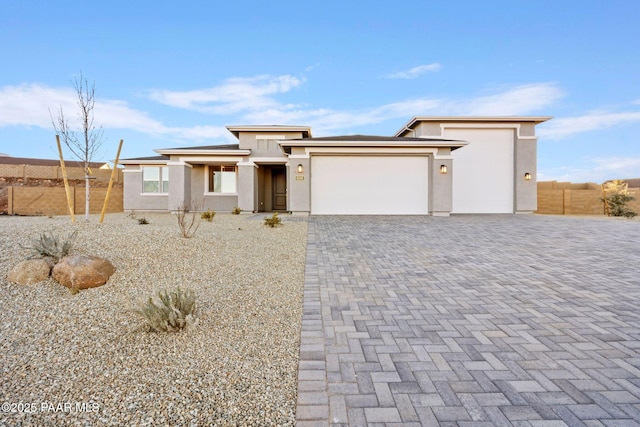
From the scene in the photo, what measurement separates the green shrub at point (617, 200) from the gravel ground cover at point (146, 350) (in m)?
18.8

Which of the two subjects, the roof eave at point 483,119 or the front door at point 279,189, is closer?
the roof eave at point 483,119

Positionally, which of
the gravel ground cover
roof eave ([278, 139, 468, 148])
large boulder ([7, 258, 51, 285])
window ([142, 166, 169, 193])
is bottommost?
the gravel ground cover

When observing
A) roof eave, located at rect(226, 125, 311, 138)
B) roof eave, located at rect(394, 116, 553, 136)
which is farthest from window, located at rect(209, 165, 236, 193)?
roof eave, located at rect(394, 116, 553, 136)

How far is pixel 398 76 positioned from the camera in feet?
54.5

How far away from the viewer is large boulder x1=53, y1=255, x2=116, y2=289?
12.8 ft

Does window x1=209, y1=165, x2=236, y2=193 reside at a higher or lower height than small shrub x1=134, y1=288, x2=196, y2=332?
higher

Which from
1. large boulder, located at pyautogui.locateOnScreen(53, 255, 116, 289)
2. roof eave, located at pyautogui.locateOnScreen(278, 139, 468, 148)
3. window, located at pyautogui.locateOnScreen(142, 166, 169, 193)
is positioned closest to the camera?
large boulder, located at pyautogui.locateOnScreen(53, 255, 116, 289)

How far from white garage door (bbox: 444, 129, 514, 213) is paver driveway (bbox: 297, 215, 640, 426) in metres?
8.81

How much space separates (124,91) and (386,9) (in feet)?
35.1

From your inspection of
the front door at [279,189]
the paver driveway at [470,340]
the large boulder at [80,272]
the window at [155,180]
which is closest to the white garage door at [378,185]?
the front door at [279,189]

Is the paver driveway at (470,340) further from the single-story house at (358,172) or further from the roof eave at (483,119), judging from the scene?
the roof eave at (483,119)

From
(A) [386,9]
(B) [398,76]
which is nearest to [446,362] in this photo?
(A) [386,9]

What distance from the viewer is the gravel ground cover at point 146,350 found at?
6.16ft

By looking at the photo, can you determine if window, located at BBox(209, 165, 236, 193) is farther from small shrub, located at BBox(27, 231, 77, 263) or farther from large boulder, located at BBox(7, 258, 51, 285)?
large boulder, located at BBox(7, 258, 51, 285)
